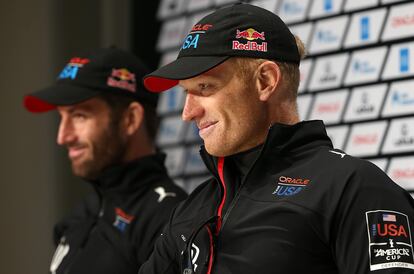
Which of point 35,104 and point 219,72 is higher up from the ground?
point 219,72

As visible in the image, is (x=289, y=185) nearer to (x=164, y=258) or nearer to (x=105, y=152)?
(x=164, y=258)

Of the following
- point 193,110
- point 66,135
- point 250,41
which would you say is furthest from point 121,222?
point 250,41

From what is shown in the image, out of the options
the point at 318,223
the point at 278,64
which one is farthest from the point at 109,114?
the point at 318,223

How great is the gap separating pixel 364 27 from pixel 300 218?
125 centimetres

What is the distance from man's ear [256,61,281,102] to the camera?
1.62 meters

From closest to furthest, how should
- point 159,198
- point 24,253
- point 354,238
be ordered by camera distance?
1. point 354,238
2. point 159,198
3. point 24,253

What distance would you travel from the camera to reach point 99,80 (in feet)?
7.73

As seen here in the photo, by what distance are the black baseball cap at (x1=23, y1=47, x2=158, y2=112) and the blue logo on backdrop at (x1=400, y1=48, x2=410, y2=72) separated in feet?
2.23

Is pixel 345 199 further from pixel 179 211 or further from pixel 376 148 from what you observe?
pixel 376 148

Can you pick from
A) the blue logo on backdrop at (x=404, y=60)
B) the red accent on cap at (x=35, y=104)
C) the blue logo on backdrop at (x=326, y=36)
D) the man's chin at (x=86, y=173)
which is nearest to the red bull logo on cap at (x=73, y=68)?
the red accent on cap at (x=35, y=104)

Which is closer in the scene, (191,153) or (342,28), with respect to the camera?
(342,28)

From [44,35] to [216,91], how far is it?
2.05 m

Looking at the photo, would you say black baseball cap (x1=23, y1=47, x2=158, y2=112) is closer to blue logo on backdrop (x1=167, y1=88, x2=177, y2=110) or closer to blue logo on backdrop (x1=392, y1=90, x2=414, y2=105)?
blue logo on backdrop (x1=392, y1=90, x2=414, y2=105)

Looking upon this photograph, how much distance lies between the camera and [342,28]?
2666 millimetres
